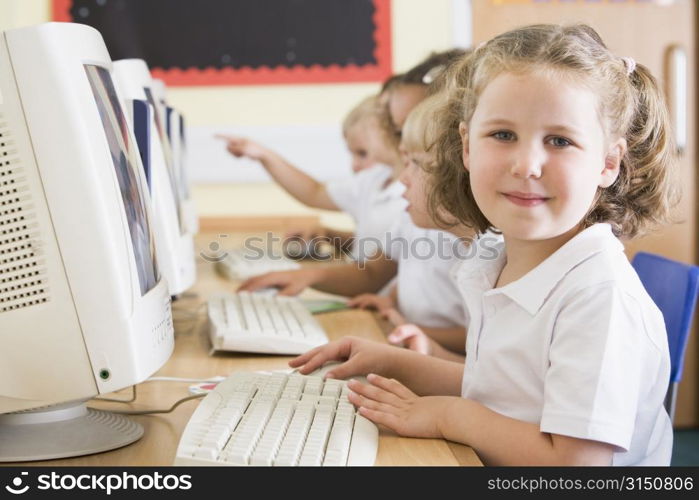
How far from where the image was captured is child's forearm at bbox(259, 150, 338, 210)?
2590mm

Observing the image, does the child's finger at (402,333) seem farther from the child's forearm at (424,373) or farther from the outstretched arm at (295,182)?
the outstretched arm at (295,182)

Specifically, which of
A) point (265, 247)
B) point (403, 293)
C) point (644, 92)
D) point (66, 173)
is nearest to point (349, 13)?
point (265, 247)

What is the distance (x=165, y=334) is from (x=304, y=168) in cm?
259

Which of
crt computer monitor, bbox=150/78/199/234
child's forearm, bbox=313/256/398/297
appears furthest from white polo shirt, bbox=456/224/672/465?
child's forearm, bbox=313/256/398/297


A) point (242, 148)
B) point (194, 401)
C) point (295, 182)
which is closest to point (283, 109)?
point (295, 182)

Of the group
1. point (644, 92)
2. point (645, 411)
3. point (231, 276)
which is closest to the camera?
point (645, 411)

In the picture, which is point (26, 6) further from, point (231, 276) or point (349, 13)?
point (231, 276)

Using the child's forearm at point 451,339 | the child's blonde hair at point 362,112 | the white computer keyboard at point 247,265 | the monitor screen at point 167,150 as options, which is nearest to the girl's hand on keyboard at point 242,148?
the white computer keyboard at point 247,265

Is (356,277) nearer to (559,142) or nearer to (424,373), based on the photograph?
(424,373)

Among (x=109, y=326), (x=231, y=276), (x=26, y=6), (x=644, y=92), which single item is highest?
(x=644, y=92)

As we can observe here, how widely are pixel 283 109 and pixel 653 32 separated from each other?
1345mm

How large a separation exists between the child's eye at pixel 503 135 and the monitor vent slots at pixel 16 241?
443 millimetres

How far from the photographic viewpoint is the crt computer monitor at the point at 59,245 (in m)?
0.76
